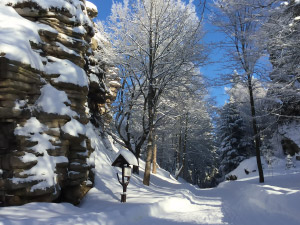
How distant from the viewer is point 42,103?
25.3 ft

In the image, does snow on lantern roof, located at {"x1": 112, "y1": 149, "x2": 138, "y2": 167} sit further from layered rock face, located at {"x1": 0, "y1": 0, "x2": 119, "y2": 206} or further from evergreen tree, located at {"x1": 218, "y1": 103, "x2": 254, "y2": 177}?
evergreen tree, located at {"x1": 218, "y1": 103, "x2": 254, "y2": 177}

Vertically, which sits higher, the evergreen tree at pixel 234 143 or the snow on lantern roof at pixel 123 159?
the evergreen tree at pixel 234 143

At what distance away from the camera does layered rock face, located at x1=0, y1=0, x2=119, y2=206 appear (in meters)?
6.65

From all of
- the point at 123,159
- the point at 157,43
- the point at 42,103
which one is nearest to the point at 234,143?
the point at 157,43

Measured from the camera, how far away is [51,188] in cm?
699

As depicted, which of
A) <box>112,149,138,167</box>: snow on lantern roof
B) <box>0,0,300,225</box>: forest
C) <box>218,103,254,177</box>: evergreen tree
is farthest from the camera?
<box>218,103,254,177</box>: evergreen tree

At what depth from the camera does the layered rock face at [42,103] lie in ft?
21.8

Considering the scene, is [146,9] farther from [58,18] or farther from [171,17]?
[58,18]

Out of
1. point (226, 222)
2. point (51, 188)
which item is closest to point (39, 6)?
point (51, 188)

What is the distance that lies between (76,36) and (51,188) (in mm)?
5677

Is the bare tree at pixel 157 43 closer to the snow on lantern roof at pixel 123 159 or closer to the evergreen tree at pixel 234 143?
the snow on lantern roof at pixel 123 159

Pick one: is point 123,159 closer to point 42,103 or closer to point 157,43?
point 42,103

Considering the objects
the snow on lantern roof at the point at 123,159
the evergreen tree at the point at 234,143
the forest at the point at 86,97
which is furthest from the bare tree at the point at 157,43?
the evergreen tree at the point at 234,143

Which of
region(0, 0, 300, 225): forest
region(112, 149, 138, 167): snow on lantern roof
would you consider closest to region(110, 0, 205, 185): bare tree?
region(0, 0, 300, 225): forest
